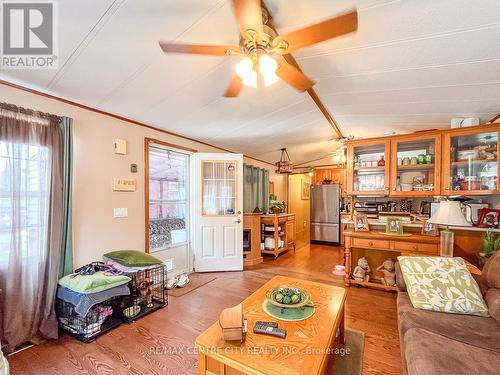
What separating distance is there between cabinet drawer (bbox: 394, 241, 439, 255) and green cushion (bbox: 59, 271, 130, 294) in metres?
3.25

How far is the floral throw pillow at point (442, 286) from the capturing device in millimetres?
1673

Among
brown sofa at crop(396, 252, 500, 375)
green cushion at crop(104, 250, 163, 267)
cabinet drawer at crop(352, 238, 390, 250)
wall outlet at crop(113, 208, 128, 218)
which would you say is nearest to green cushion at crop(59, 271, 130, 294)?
green cushion at crop(104, 250, 163, 267)

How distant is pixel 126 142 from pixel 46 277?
5.32 ft

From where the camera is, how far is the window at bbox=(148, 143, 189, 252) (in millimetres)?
3406

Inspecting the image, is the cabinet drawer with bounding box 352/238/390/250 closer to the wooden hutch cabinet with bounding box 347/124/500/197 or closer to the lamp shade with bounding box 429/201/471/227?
the wooden hutch cabinet with bounding box 347/124/500/197

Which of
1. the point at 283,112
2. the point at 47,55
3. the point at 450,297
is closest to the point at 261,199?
the point at 283,112

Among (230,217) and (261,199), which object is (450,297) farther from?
(261,199)

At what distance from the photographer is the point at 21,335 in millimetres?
1952

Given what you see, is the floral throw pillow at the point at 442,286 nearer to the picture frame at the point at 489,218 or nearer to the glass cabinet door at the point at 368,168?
the picture frame at the point at 489,218

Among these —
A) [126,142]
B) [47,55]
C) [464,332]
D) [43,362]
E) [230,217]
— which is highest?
[47,55]

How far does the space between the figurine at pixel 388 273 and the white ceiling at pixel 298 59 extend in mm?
2034

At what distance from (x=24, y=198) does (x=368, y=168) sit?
4039 millimetres

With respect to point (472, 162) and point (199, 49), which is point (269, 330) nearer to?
point (199, 49)

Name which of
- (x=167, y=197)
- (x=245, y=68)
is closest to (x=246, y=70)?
(x=245, y=68)
